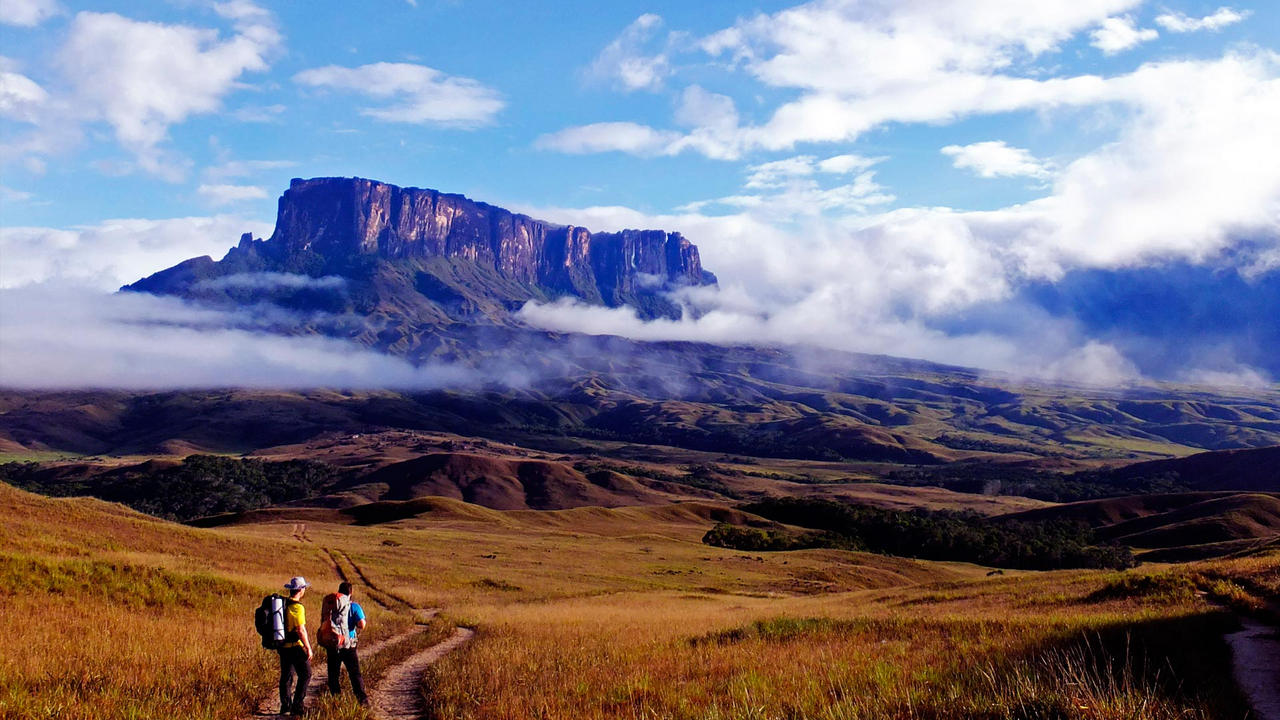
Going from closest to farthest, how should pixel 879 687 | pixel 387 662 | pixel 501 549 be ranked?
pixel 879 687, pixel 387 662, pixel 501 549

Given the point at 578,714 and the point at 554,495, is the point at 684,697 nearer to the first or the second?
the point at 578,714

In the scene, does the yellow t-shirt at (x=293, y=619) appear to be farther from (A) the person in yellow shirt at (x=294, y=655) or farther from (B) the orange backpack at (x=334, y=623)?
(B) the orange backpack at (x=334, y=623)

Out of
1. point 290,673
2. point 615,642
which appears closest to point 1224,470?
point 615,642

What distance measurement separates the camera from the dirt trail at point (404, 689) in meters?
12.6

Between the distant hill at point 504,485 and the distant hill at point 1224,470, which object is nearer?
the distant hill at point 504,485

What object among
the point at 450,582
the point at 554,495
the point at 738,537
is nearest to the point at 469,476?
the point at 554,495

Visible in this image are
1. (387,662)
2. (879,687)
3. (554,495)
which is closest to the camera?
(879,687)

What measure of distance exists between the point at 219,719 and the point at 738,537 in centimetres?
8084

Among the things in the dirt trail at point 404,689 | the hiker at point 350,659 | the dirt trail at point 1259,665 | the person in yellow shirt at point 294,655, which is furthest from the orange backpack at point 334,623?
the dirt trail at point 1259,665

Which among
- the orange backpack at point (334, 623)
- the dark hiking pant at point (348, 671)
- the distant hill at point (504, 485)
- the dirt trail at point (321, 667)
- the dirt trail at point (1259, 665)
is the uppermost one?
the dirt trail at point (1259, 665)

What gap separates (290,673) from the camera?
43.2 ft

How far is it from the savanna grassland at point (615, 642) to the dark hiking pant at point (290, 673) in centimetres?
43

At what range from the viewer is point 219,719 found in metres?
11.5

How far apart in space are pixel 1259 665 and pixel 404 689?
41.7 ft
